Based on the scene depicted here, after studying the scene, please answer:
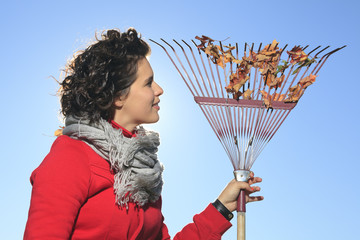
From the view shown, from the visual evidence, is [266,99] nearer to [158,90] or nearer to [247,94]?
[247,94]

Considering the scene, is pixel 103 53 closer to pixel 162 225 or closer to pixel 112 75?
pixel 112 75

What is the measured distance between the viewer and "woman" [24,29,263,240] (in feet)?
6.27

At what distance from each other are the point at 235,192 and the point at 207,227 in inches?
12.3

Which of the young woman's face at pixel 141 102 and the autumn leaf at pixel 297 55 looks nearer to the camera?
the young woman's face at pixel 141 102

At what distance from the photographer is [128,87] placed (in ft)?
7.57

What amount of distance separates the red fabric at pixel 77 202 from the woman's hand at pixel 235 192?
0.53 m

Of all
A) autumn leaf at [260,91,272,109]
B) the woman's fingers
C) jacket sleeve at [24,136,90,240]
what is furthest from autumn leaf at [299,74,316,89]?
jacket sleeve at [24,136,90,240]

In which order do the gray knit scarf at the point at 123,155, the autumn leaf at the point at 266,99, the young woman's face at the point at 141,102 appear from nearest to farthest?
the gray knit scarf at the point at 123,155, the young woman's face at the point at 141,102, the autumn leaf at the point at 266,99

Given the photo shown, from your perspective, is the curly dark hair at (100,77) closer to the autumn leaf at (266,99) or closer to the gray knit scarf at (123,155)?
the gray knit scarf at (123,155)

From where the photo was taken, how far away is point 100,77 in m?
2.27

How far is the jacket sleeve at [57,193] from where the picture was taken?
184 cm

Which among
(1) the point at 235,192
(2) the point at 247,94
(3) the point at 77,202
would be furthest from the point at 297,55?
(3) the point at 77,202

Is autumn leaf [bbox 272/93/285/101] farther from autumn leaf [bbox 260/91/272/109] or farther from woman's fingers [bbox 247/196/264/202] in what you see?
woman's fingers [bbox 247/196/264/202]

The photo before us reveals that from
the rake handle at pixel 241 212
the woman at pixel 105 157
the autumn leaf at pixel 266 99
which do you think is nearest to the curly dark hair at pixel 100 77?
the woman at pixel 105 157
